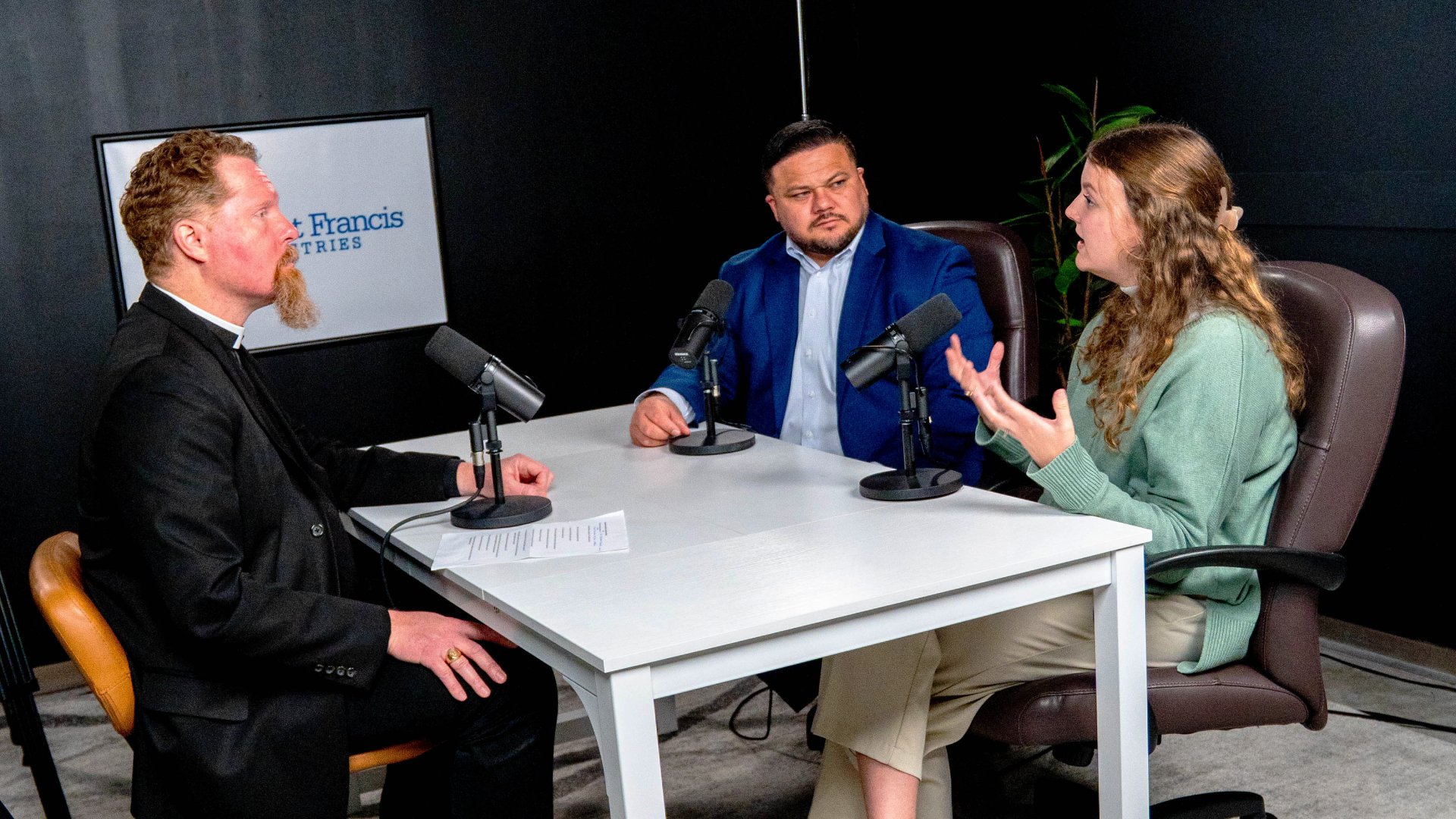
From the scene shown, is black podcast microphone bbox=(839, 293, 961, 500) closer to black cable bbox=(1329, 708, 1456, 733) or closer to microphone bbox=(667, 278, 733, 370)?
microphone bbox=(667, 278, 733, 370)

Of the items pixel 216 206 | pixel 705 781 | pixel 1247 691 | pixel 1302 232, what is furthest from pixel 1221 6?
pixel 216 206

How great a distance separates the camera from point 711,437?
9.21ft

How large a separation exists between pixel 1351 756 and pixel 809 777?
120 centimetres

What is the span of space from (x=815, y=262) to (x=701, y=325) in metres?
0.64

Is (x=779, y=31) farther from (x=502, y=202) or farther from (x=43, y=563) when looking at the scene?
(x=43, y=563)

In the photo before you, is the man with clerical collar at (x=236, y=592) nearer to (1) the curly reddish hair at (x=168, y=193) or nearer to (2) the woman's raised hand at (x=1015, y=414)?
(1) the curly reddish hair at (x=168, y=193)

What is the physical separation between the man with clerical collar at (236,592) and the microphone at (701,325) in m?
0.68

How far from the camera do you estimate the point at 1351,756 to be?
2986 mm

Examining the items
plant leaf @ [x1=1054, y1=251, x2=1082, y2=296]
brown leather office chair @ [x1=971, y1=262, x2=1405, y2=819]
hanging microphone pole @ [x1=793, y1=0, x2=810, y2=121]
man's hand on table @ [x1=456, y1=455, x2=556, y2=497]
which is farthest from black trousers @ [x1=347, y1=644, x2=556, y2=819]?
hanging microphone pole @ [x1=793, y1=0, x2=810, y2=121]

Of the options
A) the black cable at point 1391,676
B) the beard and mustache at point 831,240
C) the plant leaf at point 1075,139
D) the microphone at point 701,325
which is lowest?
the black cable at point 1391,676

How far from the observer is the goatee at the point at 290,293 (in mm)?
2383

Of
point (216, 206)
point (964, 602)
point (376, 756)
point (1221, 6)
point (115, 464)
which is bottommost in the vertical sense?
point (376, 756)

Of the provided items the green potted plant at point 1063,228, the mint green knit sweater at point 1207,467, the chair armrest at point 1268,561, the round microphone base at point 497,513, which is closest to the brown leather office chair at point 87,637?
the round microphone base at point 497,513

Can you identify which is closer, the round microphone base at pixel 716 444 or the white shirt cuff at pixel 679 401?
the round microphone base at pixel 716 444
